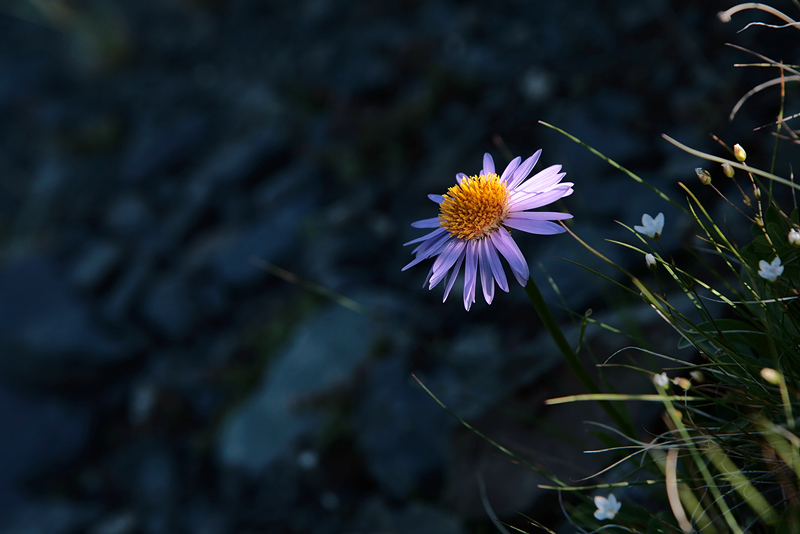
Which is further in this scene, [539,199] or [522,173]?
[522,173]

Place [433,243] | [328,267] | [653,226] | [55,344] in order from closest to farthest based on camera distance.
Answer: [653,226], [433,243], [328,267], [55,344]

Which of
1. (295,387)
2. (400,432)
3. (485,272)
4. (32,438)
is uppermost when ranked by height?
(485,272)

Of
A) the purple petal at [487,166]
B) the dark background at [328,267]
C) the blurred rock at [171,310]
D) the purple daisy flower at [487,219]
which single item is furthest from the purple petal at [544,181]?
the blurred rock at [171,310]

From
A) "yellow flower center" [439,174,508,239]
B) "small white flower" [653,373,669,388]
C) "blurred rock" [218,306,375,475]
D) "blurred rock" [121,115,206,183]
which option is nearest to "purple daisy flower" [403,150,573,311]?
"yellow flower center" [439,174,508,239]

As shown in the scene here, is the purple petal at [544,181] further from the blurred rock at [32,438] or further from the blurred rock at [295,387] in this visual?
the blurred rock at [32,438]

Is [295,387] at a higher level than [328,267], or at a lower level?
lower

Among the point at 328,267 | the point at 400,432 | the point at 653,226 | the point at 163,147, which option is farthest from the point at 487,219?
the point at 163,147

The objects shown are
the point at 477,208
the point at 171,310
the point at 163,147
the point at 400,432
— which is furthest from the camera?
the point at 163,147

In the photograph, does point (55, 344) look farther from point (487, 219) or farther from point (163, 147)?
point (487, 219)
